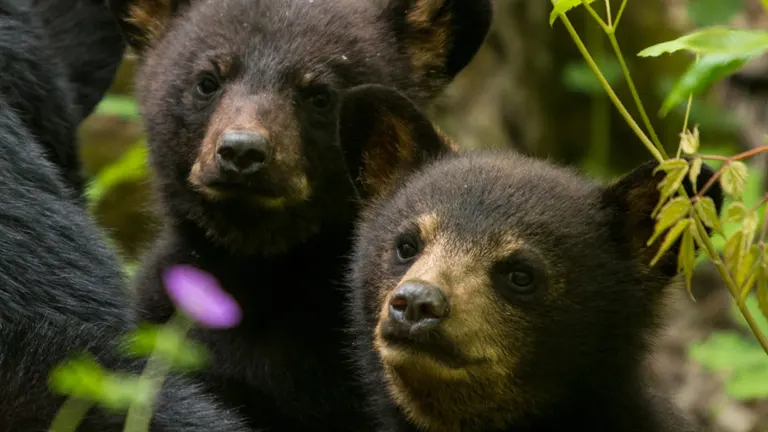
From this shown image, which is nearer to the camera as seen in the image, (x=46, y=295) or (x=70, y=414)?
(x=70, y=414)

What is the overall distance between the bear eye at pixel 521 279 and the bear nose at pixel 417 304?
0.34 m

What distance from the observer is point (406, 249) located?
4078 mm

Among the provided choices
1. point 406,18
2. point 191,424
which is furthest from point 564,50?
point 191,424

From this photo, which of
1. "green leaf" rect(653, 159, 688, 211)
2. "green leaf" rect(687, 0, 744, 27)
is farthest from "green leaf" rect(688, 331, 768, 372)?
"green leaf" rect(653, 159, 688, 211)

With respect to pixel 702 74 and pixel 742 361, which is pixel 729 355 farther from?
pixel 702 74

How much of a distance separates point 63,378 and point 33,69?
72.4 inches

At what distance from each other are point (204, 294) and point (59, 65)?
107 cm

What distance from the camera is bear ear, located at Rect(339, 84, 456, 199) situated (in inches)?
→ 173

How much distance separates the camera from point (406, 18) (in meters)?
5.05

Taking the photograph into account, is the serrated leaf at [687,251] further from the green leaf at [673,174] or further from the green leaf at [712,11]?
the green leaf at [712,11]

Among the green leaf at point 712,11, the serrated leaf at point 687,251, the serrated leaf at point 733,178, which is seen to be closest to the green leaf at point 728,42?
the serrated leaf at point 733,178

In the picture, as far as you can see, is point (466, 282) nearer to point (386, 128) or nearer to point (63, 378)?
point (386, 128)

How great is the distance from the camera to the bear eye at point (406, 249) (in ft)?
13.3

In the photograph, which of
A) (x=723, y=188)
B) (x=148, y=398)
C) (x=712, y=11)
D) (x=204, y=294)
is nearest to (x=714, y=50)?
(x=723, y=188)
